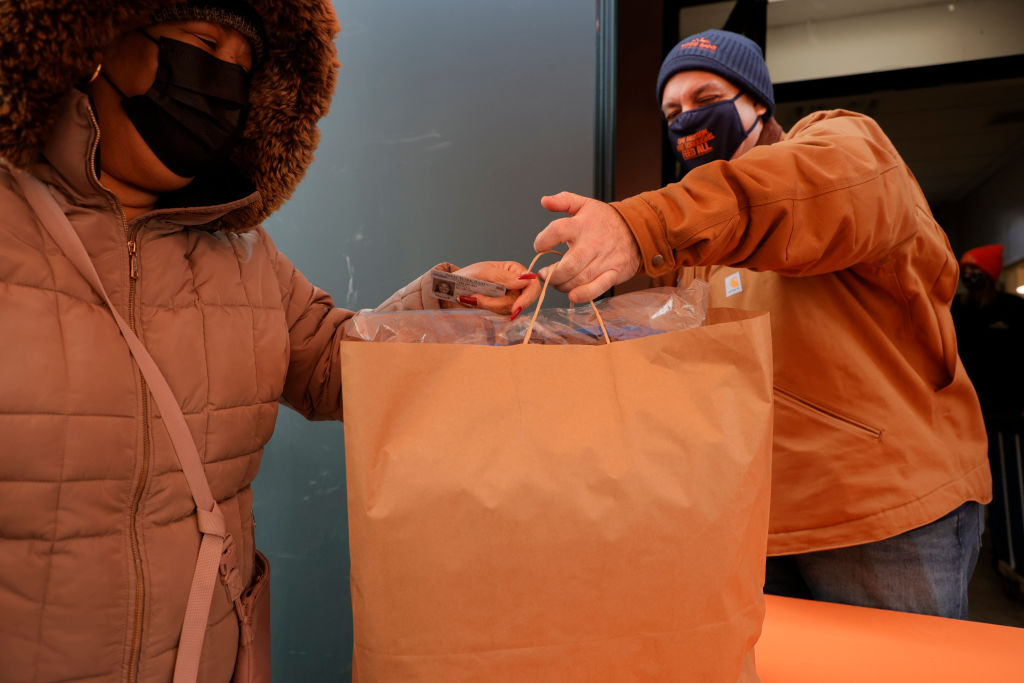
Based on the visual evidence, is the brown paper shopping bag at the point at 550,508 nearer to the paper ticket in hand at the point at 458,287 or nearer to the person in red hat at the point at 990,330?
the paper ticket in hand at the point at 458,287

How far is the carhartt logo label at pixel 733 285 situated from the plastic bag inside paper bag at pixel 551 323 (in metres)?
0.48

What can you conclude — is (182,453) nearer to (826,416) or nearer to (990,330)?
(826,416)

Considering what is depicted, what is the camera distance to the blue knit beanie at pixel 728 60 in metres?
1.27

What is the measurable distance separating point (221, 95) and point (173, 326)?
0.33 m

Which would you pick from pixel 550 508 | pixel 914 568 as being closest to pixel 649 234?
pixel 550 508

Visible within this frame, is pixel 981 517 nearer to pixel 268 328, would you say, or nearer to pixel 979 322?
pixel 268 328

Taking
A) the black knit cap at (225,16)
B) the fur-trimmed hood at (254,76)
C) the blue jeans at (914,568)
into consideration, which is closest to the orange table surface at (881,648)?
the blue jeans at (914,568)

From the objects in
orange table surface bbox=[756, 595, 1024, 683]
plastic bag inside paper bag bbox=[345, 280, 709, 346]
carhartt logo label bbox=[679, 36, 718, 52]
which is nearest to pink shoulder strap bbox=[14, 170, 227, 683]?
plastic bag inside paper bag bbox=[345, 280, 709, 346]

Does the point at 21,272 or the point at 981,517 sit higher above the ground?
the point at 21,272

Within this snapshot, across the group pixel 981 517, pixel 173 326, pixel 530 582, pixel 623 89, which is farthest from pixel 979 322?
pixel 173 326

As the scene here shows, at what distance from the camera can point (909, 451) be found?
0.99 metres

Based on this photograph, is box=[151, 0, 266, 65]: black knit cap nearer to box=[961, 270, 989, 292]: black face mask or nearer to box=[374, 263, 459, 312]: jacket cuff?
box=[374, 263, 459, 312]: jacket cuff

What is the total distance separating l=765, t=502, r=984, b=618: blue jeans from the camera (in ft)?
3.22

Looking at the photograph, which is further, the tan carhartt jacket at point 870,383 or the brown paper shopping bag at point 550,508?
the tan carhartt jacket at point 870,383
